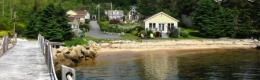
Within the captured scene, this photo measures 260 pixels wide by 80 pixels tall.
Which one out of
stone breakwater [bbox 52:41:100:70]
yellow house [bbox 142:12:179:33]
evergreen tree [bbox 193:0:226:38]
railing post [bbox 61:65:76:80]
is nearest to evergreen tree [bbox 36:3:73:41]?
stone breakwater [bbox 52:41:100:70]

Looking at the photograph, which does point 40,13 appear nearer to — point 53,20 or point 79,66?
point 53,20

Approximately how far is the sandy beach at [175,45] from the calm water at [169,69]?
8.23 metres

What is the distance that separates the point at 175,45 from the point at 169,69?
66.2 ft

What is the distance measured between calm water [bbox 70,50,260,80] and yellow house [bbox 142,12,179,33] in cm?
2143

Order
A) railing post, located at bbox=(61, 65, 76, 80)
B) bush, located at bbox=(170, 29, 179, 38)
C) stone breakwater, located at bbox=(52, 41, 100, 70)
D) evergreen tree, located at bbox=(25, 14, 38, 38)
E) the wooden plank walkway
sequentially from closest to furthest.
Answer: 1. railing post, located at bbox=(61, 65, 76, 80)
2. the wooden plank walkway
3. stone breakwater, located at bbox=(52, 41, 100, 70)
4. evergreen tree, located at bbox=(25, 14, 38, 38)
5. bush, located at bbox=(170, 29, 179, 38)

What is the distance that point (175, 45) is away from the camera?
4875 centimetres

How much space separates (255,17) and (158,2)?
23.5 meters

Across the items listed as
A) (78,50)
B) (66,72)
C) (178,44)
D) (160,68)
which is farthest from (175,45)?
(66,72)

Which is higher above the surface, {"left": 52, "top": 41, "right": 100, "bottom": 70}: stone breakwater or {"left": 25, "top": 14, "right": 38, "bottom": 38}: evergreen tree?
{"left": 25, "top": 14, "right": 38, "bottom": 38}: evergreen tree

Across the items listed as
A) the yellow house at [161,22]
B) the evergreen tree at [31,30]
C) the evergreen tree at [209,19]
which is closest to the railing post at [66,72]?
the evergreen tree at [31,30]

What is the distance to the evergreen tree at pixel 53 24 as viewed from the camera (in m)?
41.9

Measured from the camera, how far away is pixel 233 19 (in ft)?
184

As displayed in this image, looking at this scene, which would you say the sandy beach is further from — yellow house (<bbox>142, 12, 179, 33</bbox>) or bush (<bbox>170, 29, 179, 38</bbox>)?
yellow house (<bbox>142, 12, 179, 33</bbox>)

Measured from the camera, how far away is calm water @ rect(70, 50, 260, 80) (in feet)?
82.1
